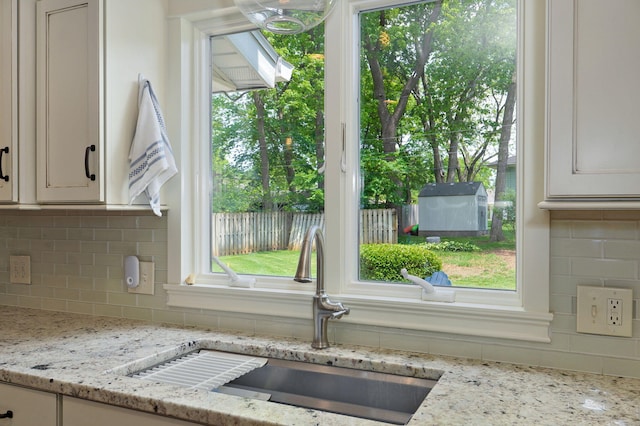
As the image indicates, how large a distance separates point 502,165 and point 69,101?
61.1 inches

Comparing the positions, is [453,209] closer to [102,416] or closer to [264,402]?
[264,402]

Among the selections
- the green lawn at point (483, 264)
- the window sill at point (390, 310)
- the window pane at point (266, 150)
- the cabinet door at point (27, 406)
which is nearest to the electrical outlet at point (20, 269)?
the window sill at point (390, 310)

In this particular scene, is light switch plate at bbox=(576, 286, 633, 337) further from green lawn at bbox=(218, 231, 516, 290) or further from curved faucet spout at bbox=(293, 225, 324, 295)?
curved faucet spout at bbox=(293, 225, 324, 295)

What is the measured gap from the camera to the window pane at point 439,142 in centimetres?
170

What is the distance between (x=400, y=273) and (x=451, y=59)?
75cm

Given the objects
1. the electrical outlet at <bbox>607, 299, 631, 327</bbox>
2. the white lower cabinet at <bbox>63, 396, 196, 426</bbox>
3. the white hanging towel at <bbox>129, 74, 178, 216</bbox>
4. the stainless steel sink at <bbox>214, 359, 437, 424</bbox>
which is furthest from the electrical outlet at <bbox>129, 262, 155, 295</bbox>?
the electrical outlet at <bbox>607, 299, 631, 327</bbox>

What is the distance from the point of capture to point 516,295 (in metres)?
1.65

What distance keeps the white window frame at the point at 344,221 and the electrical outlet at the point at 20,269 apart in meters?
0.87

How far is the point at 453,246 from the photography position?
5.82 ft

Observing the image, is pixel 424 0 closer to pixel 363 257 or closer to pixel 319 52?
pixel 319 52

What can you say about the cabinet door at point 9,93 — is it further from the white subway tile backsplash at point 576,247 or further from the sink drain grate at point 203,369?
the white subway tile backsplash at point 576,247

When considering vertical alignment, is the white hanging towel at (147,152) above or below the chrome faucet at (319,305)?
above

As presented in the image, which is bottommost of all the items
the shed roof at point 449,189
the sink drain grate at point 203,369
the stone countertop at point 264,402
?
the sink drain grate at point 203,369

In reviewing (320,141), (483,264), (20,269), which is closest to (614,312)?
(483,264)
